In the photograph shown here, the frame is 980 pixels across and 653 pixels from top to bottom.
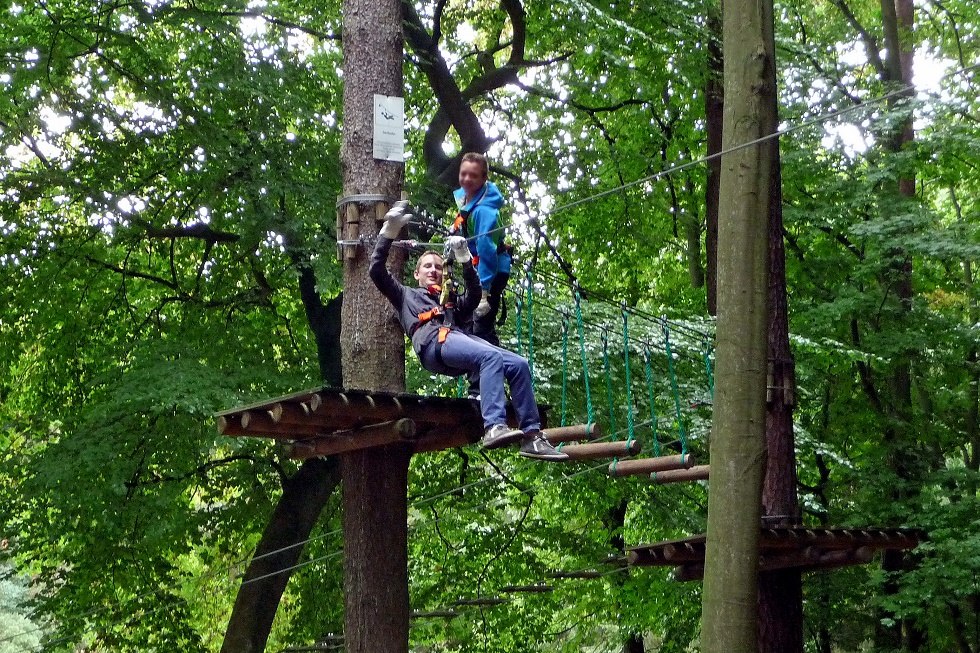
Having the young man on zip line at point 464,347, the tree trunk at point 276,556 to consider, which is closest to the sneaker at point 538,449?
the young man on zip line at point 464,347

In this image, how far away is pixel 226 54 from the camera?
8680 millimetres

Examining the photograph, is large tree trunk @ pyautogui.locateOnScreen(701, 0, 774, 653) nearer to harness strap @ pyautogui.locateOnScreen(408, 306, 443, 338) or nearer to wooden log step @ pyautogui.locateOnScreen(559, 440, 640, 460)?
wooden log step @ pyautogui.locateOnScreen(559, 440, 640, 460)

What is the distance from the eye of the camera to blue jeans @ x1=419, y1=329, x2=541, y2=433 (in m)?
4.35

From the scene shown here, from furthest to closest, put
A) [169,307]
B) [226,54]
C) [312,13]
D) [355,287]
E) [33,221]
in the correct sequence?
[169,307], [312,13], [33,221], [226,54], [355,287]

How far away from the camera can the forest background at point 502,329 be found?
8.59 m

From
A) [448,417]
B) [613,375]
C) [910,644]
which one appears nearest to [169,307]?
[613,375]

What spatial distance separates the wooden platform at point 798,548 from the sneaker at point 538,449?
92.7 inches

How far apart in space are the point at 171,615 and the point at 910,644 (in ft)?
25.6

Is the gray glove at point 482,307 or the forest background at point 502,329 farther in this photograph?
the forest background at point 502,329

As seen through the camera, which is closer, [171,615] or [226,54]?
[226,54]

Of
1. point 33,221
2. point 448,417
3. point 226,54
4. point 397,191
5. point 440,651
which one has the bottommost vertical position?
point 440,651

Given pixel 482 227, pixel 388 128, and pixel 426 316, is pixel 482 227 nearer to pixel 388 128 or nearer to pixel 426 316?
pixel 426 316

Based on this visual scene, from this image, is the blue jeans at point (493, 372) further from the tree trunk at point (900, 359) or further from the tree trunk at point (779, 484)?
the tree trunk at point (900, 359)

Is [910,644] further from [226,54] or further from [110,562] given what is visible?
[226,54]
